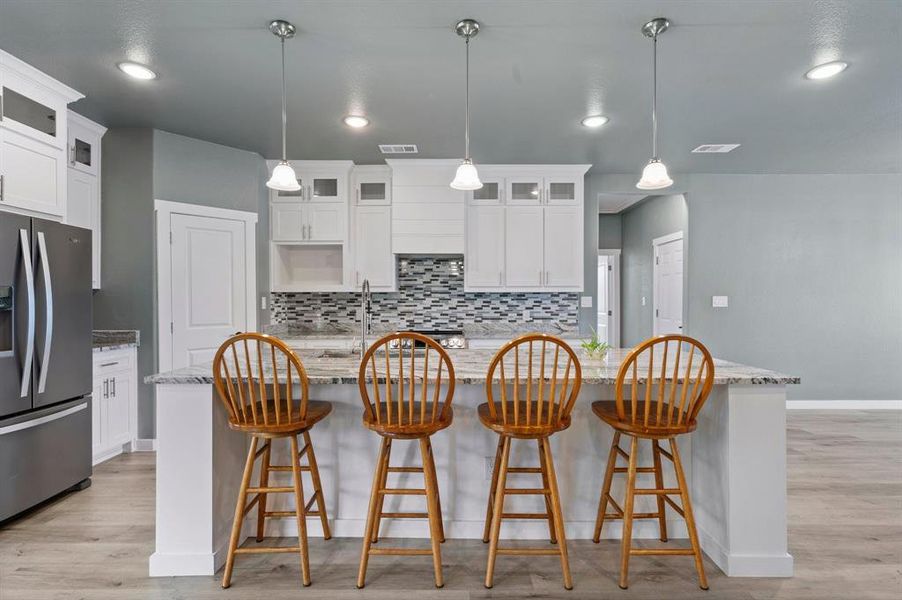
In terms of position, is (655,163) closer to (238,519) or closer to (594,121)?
(594,121)

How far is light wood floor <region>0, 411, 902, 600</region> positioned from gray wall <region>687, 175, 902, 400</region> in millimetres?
2477

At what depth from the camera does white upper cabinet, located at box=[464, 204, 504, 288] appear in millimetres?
4477

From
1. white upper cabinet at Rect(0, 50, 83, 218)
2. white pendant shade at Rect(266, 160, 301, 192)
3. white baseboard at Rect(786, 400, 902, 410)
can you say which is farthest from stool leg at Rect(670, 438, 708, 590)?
white baseboard at Rect(786, 400, 902, 410)

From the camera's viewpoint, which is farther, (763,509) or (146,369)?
(146,369)

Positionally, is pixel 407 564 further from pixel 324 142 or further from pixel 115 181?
pixel 115 181

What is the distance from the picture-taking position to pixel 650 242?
611 centimetres

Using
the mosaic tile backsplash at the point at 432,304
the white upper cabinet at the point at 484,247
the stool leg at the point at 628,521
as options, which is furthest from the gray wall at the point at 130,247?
the stool leg at the point at 628,521

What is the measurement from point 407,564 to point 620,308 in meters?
6.12

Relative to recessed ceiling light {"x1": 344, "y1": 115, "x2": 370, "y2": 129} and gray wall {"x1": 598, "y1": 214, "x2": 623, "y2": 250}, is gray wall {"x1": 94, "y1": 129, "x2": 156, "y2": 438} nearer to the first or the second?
recessed ceiling light {"x1": 344, "y1": 115, "x2": 370, "y2": 129}

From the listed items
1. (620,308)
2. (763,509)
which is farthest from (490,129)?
(620,308)

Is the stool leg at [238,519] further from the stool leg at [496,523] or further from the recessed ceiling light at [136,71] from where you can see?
the recessed ceiling light at [136,71]

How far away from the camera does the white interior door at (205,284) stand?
3.68m

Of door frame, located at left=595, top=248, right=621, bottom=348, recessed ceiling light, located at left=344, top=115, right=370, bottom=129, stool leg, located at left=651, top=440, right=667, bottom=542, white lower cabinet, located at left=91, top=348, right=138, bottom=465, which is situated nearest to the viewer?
stool leg, located at left=651, top=440, right=667, bottom=542

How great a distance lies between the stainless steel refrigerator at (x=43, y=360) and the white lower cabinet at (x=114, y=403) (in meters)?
0.36
